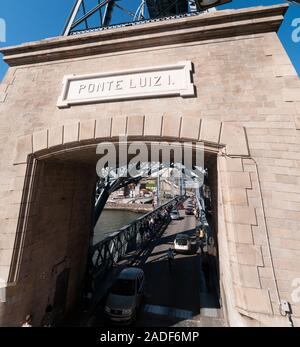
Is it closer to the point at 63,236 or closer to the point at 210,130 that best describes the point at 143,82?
the point at 210,130

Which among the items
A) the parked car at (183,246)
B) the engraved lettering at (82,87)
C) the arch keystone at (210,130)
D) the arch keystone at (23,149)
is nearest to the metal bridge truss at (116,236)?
the parked car at (183,246)

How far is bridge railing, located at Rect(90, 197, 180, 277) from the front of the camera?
11292 mm

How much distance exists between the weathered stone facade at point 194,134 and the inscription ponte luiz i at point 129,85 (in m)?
0.20

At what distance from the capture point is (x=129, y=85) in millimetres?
5375

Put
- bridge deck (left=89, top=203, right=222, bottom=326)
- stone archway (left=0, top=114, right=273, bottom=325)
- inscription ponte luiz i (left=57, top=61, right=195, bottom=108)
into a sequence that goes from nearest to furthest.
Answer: stone archway (left=0, top=114, right=273, bottom=325) < inscription ponte luiz i (left=57, top=61, right=195, bottom=108) < bridge deck (left=89, top=203, right=222, bottom=326)

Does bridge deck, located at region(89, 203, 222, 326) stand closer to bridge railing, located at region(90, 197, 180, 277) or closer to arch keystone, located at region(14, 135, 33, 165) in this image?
bridge railing, located at region(90, 197, 180, 277)

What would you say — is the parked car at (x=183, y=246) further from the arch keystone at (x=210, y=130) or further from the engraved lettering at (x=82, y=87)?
the engraved lettering at (x=82, y=87)

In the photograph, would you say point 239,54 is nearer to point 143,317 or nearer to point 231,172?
point 231,172

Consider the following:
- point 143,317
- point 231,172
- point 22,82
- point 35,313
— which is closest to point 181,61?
point 231,172

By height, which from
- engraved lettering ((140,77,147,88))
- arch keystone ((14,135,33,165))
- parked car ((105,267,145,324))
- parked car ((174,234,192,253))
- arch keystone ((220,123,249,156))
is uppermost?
engraved lettering ((140,77,147,88))

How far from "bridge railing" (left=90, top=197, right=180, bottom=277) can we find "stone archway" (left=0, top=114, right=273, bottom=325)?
502cm

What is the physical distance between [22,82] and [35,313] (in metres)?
6.69

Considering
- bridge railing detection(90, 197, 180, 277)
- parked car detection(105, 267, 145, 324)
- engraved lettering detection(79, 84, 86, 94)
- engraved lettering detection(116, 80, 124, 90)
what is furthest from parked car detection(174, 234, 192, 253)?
engraved lettering detection(79, 84, 86, 94)

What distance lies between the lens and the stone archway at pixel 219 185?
360 cm
